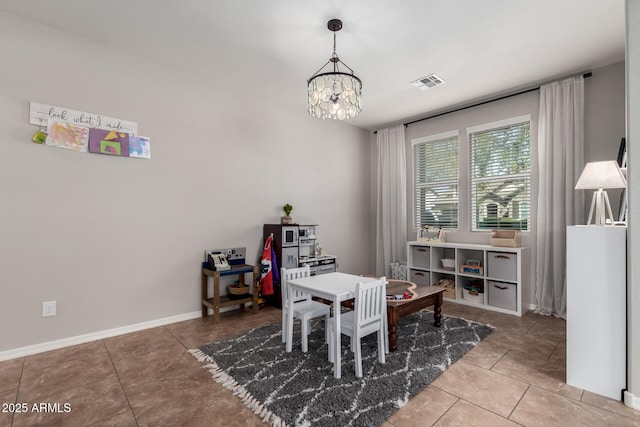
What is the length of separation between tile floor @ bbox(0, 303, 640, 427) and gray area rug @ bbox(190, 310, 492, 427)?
96 mm

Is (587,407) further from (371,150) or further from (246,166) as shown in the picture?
(371,150)

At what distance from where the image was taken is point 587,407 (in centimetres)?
188

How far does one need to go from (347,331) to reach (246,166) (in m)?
2.63

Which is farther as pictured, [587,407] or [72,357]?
[72,357]

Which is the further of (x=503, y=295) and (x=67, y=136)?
(x=503, y=295)

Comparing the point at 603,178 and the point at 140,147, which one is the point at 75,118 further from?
the point at 603,178

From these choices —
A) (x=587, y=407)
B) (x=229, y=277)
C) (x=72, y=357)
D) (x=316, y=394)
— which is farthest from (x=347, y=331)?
(x=72, y=357)

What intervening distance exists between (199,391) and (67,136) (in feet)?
8.41

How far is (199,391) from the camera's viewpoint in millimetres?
2068

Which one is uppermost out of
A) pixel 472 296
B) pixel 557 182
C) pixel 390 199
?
pixel 557 182

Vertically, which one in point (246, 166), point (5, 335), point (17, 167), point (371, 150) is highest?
point (371, 150)

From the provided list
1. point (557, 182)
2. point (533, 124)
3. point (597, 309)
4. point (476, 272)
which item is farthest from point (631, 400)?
point (533, 124)

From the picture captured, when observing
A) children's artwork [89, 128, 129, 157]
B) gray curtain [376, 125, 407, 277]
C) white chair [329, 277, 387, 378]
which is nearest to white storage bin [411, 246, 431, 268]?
→ gray curtain [376, 125, 407, 277]

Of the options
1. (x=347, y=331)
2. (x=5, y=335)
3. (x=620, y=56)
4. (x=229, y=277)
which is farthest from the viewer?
(x=229, y=277)
